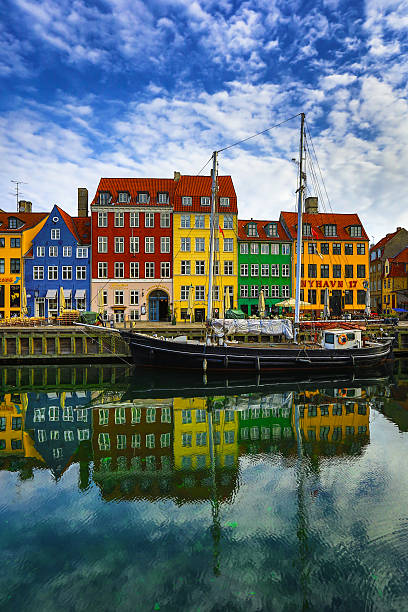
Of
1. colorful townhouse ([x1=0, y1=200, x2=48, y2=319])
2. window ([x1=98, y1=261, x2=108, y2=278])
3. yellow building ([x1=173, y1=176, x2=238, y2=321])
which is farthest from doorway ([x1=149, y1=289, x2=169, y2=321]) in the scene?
colorful townhouse ([x1=0, y1=200, x2=48, y2=319])

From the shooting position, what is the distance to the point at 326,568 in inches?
316

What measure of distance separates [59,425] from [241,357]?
14.5 meters

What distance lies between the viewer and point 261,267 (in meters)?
51.1

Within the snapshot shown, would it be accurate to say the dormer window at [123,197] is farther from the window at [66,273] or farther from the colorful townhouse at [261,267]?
the colorful townhouse at [261,267]

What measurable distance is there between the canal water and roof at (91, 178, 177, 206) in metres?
35.3

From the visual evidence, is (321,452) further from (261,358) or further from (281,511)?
(261,358)

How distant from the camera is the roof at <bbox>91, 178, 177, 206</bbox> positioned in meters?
50.0

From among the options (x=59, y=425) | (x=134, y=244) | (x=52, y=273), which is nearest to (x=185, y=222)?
(x=134, y=244)

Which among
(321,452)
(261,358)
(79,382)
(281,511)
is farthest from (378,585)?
(79,382)

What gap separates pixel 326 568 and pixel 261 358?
20679 mm

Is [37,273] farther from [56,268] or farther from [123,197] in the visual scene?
[123,197]

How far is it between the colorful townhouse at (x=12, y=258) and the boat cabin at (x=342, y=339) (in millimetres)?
36664

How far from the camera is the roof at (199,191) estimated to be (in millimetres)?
49634

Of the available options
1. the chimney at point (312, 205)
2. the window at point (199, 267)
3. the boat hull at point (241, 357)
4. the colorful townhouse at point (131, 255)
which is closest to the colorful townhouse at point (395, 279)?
the chimney at point (312, 205)
